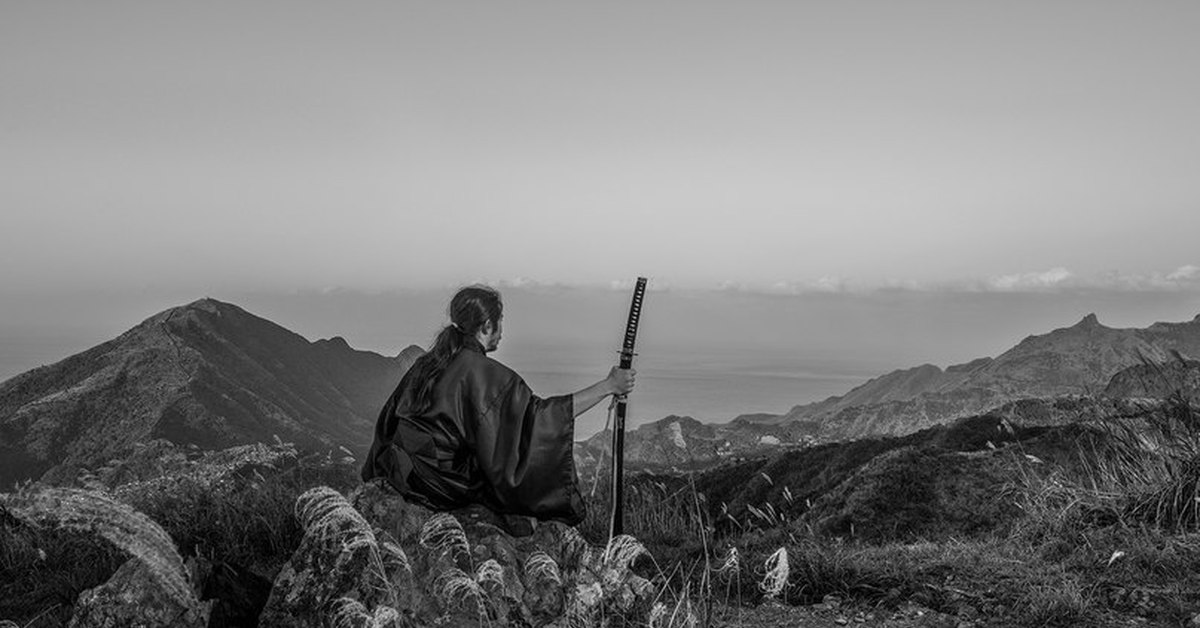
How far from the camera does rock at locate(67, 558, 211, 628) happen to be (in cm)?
646

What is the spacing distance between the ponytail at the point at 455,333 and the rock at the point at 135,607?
7.08 feet

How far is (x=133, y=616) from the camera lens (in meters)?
6.46

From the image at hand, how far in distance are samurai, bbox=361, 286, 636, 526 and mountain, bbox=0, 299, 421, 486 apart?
863 inches

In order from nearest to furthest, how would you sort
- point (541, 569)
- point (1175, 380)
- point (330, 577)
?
point (330, 577)
point (541, 569)
point (1175, 380)

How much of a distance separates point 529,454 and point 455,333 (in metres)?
1.16

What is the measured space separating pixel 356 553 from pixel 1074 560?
6.55 metres

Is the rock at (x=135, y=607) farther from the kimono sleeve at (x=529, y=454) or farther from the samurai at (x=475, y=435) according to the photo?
the kimono sleeve at (x=529, y=454)

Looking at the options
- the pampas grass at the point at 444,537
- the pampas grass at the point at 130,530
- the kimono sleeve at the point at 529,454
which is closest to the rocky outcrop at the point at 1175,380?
the kimono sleeve at the point at 529,454

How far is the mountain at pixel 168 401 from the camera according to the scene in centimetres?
3519

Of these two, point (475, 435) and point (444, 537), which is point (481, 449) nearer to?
point (475, 435)

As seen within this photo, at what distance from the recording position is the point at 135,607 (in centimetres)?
647

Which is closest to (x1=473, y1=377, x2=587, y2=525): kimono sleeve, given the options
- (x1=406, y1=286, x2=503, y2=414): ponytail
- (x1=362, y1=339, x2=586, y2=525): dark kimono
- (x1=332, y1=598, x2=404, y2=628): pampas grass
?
(x1=362, y1=339, x2=586, y2=525): dark kimono

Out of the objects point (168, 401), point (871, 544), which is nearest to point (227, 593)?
point (871, 544)

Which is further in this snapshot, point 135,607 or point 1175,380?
point 1175,380
